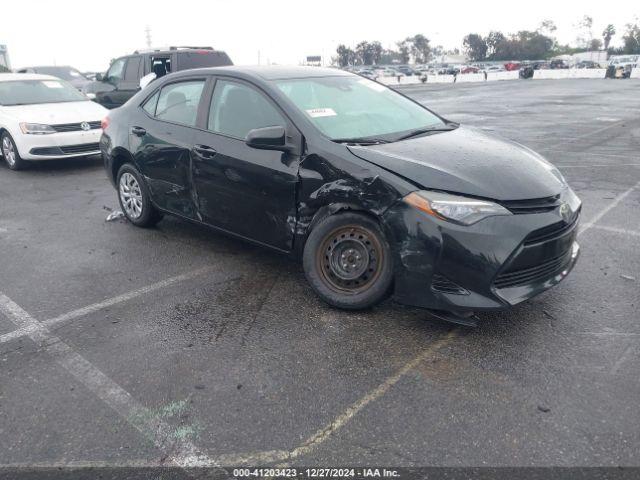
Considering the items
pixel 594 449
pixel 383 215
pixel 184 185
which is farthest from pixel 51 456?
pixel 184 185

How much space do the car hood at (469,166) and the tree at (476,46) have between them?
129 m

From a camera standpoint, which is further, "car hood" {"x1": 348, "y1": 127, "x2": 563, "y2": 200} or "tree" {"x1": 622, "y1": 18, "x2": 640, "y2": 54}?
"tree" {"x1": 622, "y1": 18, "x2": 640, "y2": 54}

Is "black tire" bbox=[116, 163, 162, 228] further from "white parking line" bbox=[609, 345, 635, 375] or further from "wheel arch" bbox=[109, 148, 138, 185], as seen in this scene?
"white parking line" bbox=[609, 345, 635, 375]

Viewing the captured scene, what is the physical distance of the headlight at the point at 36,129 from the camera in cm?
897

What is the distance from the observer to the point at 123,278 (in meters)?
4.65

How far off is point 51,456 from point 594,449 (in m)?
2.52

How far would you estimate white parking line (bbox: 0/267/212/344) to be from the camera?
12.1 feet

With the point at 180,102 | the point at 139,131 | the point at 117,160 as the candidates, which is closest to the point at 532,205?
the point at 180,102

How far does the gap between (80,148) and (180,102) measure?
493 cm

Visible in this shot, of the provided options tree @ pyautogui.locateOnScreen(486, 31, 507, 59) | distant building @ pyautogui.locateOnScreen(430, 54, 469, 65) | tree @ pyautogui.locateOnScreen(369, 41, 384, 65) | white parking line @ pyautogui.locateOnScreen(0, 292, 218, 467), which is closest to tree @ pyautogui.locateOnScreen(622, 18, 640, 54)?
tree @ pyautogui.locateOnScreen(486, 31, 507, 59)

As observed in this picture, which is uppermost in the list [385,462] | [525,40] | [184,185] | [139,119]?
[525,40]

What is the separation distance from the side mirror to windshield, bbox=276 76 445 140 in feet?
0.96

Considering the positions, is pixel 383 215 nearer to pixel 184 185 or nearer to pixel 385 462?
pixel 385 462

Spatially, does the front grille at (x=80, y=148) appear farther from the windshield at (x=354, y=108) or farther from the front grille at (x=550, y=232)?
the front grille at (x=550, y=232)
